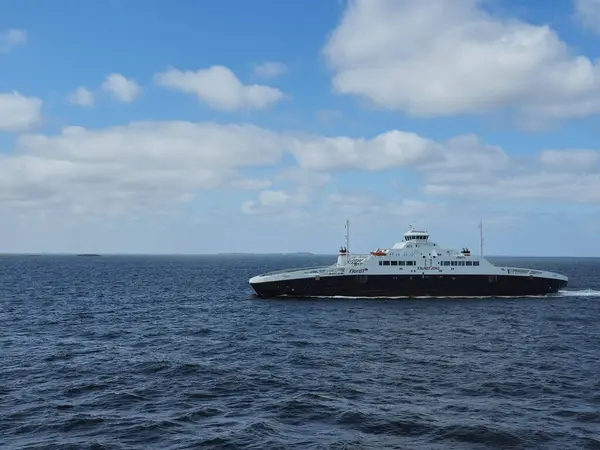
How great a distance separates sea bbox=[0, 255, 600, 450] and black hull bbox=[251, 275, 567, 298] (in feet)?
47.2

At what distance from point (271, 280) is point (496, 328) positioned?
125 feet

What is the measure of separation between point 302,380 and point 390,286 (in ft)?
167

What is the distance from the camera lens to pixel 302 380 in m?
36.7

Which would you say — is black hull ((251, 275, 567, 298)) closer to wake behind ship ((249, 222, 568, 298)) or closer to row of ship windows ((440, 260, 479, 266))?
wake behind ship ((249, 222, 568, 298))

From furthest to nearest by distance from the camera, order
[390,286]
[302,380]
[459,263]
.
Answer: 1. [459,263]
2. [390,286]
3. [302,380]

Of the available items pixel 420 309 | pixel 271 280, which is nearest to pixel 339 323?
pixel 420 309

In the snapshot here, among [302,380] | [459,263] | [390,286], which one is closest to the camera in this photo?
[302,380]

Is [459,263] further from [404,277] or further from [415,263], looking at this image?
[404,277]

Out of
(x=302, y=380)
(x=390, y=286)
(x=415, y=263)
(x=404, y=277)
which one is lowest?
(x=302, y=380)

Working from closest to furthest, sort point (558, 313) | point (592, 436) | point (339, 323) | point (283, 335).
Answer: point (592, 436)
point (283, 335)
point (339, 323)
point (558, 313)

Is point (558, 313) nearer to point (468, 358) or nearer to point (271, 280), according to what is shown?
point (468, 358)

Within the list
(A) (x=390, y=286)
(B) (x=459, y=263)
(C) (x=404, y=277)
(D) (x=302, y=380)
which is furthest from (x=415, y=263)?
(D) (x=302, y=380)

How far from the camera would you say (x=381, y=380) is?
120ft

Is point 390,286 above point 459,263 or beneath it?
beneath
